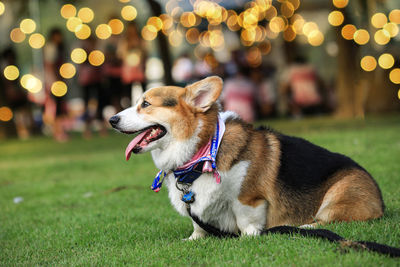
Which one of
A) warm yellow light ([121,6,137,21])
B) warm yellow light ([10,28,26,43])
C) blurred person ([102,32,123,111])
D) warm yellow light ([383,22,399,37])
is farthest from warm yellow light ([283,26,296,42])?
warm yellow light ([10,28,26,43])

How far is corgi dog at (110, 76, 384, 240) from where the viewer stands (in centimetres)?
380

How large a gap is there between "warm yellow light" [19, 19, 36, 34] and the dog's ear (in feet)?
58.1

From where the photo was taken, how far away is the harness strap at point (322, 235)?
2883mm

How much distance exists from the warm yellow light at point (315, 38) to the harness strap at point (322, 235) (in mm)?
17387

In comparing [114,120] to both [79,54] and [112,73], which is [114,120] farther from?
[112,73]

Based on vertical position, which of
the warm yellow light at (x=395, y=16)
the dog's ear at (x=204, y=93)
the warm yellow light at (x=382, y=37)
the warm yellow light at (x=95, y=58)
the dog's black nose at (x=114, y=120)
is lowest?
the dog's black nose at (x=114, y=120)

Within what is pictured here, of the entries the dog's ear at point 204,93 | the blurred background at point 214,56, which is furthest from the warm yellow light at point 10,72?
the dog's ear at point 204,93

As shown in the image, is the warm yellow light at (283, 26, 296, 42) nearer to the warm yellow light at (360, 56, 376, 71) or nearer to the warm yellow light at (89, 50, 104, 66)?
the warm yellow light at (360, 56, 376, 71)

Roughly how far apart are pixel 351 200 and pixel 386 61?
494 inches

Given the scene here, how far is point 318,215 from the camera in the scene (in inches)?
157

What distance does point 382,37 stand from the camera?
55.8 ft

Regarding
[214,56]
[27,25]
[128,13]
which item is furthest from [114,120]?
[27,25]

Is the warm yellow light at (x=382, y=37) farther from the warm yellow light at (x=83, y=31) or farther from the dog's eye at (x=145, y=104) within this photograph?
the dog's eye at (x=145, y=104)

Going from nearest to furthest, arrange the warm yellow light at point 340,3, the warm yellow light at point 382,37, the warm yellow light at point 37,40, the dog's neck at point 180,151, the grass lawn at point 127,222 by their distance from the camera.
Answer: the grass lawn at point 127,222, the dog's neck at point 180,151, the warm yellow light at point 340,3, the warm yellow light at point 382,37, the warm yellow light at point 37,40
